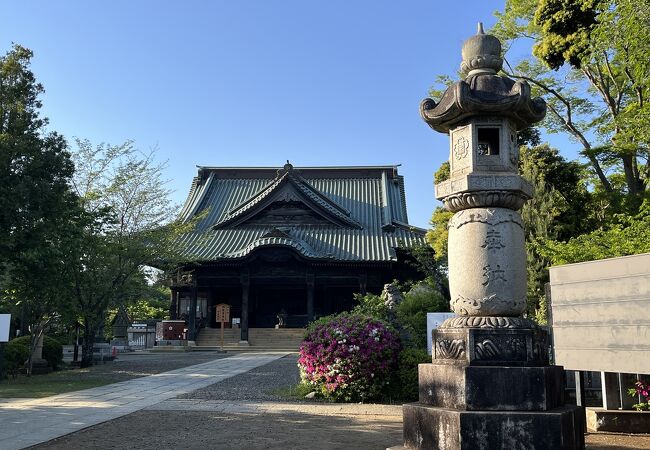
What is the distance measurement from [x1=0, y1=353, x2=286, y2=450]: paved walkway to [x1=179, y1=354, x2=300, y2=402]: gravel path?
506mm

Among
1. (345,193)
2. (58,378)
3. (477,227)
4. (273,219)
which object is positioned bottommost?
(58,378)

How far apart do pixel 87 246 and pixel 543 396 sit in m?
15.0

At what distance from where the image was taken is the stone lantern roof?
5770 millimetres

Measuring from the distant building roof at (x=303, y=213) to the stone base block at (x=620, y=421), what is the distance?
2126 cm

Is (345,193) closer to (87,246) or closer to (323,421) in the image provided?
(87,246)

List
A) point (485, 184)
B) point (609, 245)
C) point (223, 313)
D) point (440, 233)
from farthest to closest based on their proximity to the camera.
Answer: point (223, 313) → point (440, 233) → point (609, 245) → point (485, 184)

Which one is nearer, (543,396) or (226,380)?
(543,396)

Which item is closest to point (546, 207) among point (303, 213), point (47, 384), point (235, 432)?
point (235, 432)

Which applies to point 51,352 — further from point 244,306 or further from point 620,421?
point 620,421

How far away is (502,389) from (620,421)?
3.81 metres

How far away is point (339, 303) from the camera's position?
32031 mm

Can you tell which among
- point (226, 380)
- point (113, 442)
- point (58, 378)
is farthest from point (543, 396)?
point (58, 378)

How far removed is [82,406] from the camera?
32.4ft

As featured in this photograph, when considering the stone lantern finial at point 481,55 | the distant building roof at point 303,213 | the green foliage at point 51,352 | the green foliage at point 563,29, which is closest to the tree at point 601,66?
the green foliage at point 563,29
